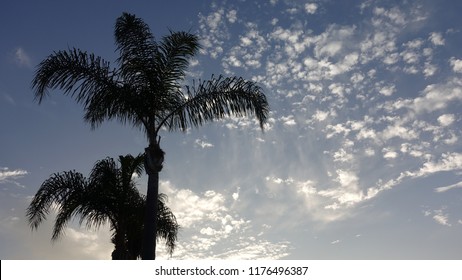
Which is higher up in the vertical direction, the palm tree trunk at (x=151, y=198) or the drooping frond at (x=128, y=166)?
the drooping frond at (x=128, y=166)

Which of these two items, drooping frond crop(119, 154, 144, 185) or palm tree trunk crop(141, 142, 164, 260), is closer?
palm tree trunk crop(141, 142, 164, 260)

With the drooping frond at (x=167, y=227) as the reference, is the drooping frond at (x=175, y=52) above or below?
above

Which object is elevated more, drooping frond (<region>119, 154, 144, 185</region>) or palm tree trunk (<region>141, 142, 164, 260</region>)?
drooping frond (<region>119, 154, 144, 185</region>)

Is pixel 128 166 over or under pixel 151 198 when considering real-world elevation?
over

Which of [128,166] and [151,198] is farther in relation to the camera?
[128,166]

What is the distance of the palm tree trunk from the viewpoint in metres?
11.3

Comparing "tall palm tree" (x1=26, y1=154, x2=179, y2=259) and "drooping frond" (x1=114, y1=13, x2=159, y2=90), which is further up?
"drooping frond" (x1=114, y1=13, x2=159, y2=90)

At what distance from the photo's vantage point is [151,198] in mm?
11570

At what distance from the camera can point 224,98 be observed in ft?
42.6

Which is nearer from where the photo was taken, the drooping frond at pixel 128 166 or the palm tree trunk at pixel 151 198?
the palm tree trunk at pixel 151 198

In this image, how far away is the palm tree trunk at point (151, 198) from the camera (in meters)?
11.3
